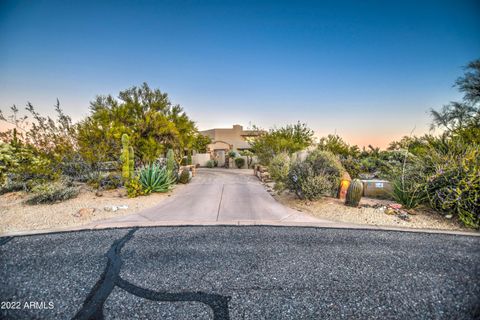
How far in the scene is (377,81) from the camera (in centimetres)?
1073

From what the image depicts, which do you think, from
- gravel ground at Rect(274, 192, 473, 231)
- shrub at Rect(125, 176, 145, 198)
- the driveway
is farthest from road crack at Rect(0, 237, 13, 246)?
gravel ground at Rect(274, 192, 473, 231)

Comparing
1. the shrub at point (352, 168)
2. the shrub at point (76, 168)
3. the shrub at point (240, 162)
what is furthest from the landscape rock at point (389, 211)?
the shrub at point (240, 162)

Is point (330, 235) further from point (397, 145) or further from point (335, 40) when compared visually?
point (397, 145)

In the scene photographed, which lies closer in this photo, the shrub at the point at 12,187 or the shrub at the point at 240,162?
the shrub at the point at 12,187

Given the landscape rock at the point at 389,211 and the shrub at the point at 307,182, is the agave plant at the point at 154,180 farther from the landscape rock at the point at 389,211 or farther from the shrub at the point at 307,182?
the landscape rock at the point at 389,211

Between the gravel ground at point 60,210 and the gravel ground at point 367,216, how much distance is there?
5.17 metres

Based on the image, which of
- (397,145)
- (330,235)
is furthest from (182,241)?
(397,145)

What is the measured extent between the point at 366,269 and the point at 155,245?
3.50m

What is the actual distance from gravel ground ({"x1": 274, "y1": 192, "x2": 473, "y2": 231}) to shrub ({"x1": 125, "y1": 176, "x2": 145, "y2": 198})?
5.61 m

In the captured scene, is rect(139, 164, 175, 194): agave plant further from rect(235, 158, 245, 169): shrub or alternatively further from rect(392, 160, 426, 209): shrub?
rect(235, 158, 245, 169): shrub

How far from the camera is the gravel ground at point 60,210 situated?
4379 millimetres

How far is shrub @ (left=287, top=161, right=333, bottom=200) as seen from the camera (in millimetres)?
6020

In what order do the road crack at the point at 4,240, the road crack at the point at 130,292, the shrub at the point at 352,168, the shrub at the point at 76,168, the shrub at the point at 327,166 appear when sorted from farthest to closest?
the shrub at the point at 352,168
the shrub at the point at 76,168
the shrub at the point at 327,166
the road crack at the point at 4,240
the road crack at the point at 130,292

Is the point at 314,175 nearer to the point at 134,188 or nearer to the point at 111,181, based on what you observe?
the point at 134,188
